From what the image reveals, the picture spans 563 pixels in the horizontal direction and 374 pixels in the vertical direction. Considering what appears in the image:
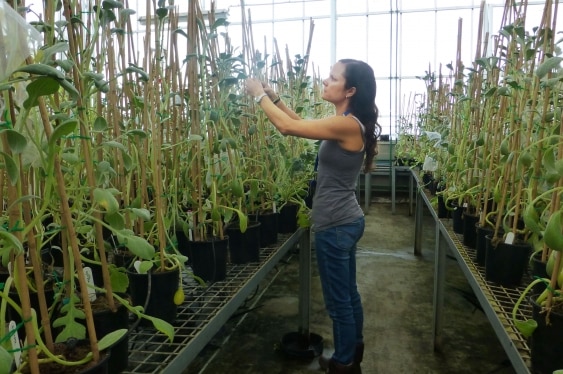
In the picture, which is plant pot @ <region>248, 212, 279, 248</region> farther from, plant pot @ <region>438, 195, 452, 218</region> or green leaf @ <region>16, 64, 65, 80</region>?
green leaf @ <region>16, 64, 65, 80</region>

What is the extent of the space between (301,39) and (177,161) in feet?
22.6

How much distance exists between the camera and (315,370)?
1948mm

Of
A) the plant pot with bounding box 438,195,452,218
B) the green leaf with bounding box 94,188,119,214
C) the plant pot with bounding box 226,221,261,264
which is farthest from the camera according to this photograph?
the plant pot with bounding box 438,195,452,218

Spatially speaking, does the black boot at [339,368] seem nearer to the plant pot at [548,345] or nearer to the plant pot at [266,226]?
the plant pot at [266,226]

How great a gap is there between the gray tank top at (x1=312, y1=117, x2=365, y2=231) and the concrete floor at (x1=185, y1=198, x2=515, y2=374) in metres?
0.74

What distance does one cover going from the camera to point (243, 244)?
64.2 inches

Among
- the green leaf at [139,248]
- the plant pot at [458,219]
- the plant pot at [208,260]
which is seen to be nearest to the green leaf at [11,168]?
the green leaf at [139,248]

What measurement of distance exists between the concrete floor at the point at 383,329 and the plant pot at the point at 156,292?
960 mm

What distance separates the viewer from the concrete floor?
1990mm

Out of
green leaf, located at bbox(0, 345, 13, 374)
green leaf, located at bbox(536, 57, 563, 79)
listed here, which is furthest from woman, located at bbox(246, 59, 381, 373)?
green leaf, located at bbox(0, 345, 13, 374)

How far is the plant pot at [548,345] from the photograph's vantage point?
0.83 m

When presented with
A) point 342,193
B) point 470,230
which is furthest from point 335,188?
point 470,230

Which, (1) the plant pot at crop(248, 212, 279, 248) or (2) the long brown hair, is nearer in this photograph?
(2) the long brown hair

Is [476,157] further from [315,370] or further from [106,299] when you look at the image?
[106,299]
